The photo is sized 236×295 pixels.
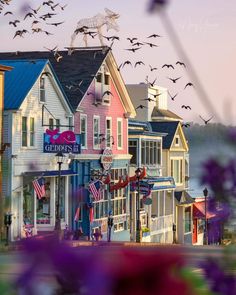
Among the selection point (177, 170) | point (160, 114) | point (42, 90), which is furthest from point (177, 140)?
point (42, 90)

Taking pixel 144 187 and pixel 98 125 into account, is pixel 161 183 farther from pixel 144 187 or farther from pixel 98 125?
pixel 98 125

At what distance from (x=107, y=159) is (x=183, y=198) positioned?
14.8 metres

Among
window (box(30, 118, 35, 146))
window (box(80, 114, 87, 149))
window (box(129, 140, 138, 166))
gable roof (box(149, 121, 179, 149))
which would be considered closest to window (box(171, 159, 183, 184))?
gable roof (box(149, 121, 179, 149))

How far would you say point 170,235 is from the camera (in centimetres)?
5519

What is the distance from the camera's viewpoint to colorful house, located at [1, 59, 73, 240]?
36531 mm

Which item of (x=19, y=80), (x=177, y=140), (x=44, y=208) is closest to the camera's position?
(x=19, y=80)

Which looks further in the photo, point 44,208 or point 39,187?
point 44,208

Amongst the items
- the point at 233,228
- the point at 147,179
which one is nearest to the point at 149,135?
the point at 147,179

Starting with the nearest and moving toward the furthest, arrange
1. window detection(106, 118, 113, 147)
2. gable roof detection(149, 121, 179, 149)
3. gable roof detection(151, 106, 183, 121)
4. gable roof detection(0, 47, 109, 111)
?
gable roof detection(0, 47, 109, 111), window detection(106, 118, 113, 147), gable roof detection(149, 121, 179, 149), gable roof detection(151, 106, 183, 121)

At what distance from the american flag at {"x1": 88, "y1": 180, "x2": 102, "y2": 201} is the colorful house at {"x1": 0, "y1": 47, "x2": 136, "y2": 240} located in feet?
0.86

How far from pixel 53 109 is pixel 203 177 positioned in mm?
39161

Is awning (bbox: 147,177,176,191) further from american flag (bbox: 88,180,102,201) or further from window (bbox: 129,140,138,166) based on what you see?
american flag (bbox: 88,180,102,201)

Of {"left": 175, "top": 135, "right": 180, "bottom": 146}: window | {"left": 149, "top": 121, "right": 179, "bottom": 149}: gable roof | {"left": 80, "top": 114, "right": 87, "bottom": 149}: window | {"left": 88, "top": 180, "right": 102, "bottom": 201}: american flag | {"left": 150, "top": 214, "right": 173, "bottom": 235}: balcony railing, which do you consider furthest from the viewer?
{"left": 175, "top": 135, "right": 180, "bottom": 146}: window

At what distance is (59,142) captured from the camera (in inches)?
1531
